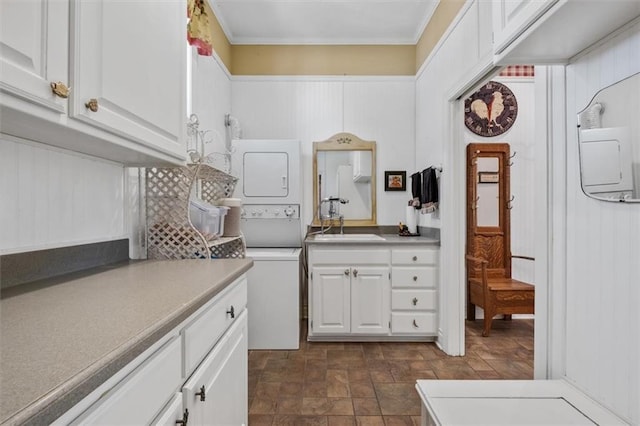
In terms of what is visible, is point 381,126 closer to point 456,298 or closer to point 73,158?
point 456,298

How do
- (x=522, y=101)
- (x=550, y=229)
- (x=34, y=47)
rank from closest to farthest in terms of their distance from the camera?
(x=34, y=47)
(x=550, y=229)
(x=522, y=101)

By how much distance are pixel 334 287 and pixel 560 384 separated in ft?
5.86

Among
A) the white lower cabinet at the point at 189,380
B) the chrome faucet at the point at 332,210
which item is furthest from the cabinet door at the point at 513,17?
the chrome faucet at the point at 332,210

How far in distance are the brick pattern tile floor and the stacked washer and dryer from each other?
0.20 meters

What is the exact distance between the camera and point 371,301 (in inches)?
111

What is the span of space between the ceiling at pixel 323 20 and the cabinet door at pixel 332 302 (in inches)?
89.3

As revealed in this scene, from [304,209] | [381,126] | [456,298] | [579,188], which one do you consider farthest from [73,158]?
[381,126]

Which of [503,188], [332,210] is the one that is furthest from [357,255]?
[503,188]

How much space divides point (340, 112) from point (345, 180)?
71 cm

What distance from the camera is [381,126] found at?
3.45 meters

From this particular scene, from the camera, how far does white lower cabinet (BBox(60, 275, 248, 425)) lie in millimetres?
572

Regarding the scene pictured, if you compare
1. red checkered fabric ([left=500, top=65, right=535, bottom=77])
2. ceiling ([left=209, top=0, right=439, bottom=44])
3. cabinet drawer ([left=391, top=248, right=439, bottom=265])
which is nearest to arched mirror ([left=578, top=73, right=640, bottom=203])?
cabinet drawer ([left=391, top=248, right=439, bottom=265])

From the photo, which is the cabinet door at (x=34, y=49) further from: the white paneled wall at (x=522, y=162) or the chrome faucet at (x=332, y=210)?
the white paneled wall at (x=522, y=162)

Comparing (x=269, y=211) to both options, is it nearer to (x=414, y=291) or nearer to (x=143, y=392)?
(x=414, y=291)
